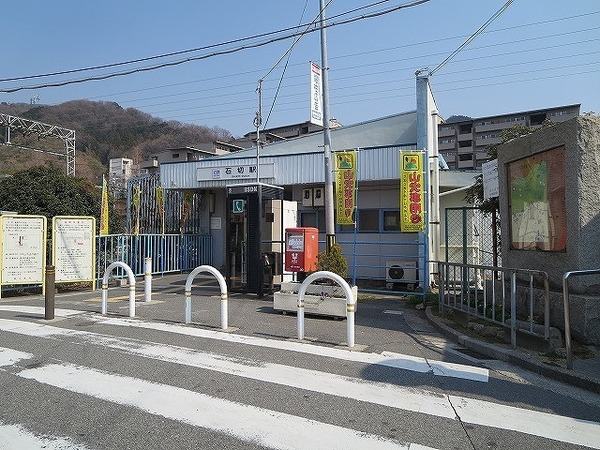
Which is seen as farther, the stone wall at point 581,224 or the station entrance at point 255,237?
the station entrance at point 255,237

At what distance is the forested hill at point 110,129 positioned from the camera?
2574 inches

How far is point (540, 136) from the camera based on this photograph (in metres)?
8.45

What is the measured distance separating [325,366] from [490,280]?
3.81 meters

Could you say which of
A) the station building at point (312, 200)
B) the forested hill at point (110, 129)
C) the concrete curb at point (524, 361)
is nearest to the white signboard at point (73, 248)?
the station building at point (312, 200)

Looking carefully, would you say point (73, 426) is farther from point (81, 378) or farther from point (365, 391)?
point (365, 391)

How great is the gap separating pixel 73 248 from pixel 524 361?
41.0 feet

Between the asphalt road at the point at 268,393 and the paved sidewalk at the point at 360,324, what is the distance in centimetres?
9

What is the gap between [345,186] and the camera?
44.8ft

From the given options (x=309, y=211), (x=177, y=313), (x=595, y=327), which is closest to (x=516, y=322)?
(x=595, y=327)

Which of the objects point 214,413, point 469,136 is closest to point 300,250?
point 214,413

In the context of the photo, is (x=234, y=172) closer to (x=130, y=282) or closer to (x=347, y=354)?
(x=130, y=282)

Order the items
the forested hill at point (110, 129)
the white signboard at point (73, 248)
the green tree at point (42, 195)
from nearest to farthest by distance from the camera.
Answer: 1. the white signboard at point (73, 248)
2. the green tree at point (42, 195)
3. the forested hill at point (110, 129)

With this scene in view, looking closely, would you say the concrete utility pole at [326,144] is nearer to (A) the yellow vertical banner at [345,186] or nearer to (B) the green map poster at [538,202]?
(A) the yellow vertical banner at [345,186]

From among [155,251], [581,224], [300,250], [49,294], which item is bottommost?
[49,294]
